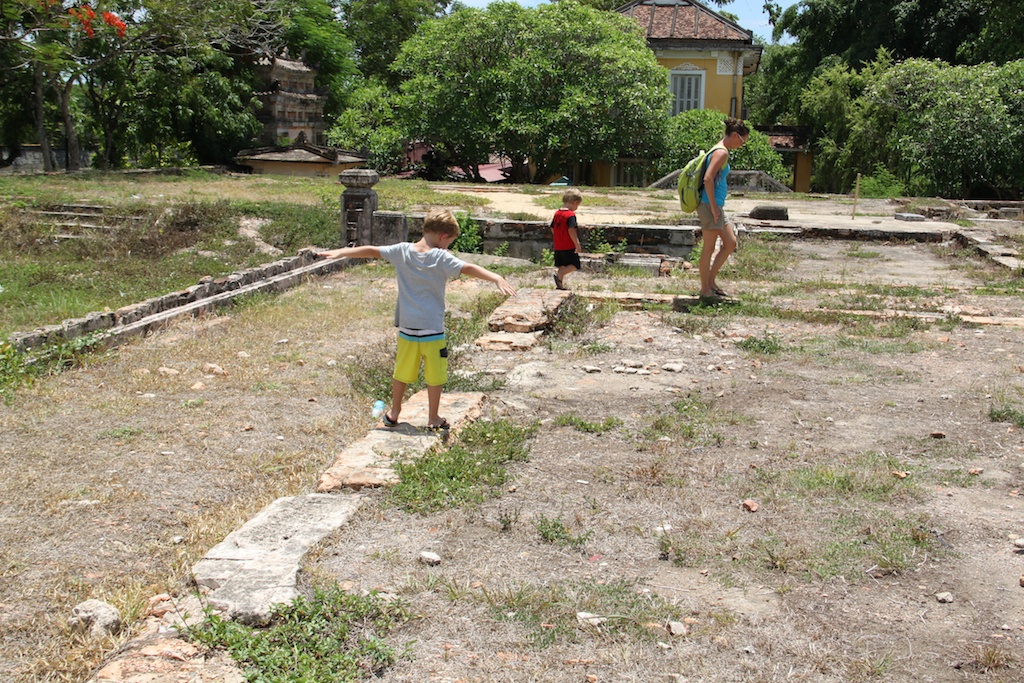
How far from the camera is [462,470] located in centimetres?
453

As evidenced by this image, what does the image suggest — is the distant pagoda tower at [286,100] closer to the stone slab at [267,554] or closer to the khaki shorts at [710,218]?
the khaki shorts at [710,218]

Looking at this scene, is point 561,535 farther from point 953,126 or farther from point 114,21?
point 953,126

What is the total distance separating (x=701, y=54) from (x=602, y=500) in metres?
31.4

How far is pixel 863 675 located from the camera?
2.97 meters

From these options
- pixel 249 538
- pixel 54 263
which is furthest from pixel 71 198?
pixel 249 538

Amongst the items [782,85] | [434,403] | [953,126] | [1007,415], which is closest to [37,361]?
[434,403]

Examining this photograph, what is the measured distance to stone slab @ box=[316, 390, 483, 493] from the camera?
442 centimetres

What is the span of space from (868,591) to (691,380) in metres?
2.96

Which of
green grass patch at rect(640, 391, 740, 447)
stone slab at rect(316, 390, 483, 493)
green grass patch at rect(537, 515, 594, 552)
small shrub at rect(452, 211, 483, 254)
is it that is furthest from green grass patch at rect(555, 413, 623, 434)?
A: small shrub at rect(452, 211, 483, 254)

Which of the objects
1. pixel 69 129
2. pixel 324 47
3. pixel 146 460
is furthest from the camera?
pixel 324 47

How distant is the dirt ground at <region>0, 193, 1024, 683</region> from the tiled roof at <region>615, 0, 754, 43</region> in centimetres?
2735

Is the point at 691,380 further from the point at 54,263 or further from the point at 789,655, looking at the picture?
the point at 54,263

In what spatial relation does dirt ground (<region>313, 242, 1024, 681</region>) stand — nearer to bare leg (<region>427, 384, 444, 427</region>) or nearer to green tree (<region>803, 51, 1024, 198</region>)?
bare leg (<region>427, 384, 444, 427</region>)

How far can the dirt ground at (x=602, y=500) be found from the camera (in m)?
3.14
